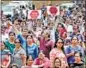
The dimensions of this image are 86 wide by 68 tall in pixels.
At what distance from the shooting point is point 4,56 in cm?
225

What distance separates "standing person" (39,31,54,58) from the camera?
225 cm

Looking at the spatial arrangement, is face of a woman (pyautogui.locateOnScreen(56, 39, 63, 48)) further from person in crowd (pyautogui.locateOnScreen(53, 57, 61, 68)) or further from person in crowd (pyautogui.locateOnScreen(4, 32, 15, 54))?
person in crowd (pyautogui.locateOnScreen(4, 32, 15, 54))

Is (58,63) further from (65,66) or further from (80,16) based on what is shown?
(80,16)

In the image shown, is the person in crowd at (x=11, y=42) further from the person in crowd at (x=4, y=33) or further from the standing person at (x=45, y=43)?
the standing person at (x=45, y=43)

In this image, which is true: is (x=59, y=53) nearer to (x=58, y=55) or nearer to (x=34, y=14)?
(x=58, y=55)

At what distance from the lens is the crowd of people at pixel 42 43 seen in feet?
7.35

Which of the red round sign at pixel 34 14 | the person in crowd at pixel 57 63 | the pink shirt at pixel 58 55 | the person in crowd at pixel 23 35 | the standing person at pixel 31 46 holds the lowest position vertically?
the person in crowd at pixel 57 63

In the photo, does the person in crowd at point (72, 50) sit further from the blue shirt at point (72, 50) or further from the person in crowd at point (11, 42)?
the person in crowd at point (11, 42)

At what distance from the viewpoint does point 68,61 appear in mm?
2242

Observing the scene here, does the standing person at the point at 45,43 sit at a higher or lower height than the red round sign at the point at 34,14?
lower

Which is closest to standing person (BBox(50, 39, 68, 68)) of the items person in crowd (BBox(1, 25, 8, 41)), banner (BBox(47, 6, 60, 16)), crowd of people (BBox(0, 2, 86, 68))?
crowd of people (BBox(0, 2, 86, 68))

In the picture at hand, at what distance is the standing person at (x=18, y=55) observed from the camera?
7.36 ft

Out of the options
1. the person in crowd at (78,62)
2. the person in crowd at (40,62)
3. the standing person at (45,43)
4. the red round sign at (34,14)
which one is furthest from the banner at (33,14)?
the person in crowd at (78,62)

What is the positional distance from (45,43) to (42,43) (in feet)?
0.06
